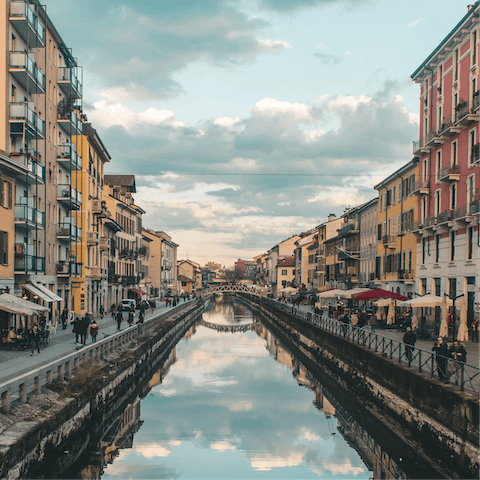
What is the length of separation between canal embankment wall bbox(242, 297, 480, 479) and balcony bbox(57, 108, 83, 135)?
81.2ft

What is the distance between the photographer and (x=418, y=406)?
18.3 metres

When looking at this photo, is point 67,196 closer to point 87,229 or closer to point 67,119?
point 67,119

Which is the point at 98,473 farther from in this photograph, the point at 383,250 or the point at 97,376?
the point at 383,250

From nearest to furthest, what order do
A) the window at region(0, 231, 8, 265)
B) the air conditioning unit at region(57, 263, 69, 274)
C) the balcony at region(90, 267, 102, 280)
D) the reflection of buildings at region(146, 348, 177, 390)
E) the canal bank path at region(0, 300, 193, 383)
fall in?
the canal bank path at region(0, 300, 193, 383)
the window at region(0, 231, 8, 265)
the reflection of buildings at region(146, 348, 177, 390)
the air conditioning unit at region(57, 263, 69, 274)
the balcony at region(90, 267, 102, 280)

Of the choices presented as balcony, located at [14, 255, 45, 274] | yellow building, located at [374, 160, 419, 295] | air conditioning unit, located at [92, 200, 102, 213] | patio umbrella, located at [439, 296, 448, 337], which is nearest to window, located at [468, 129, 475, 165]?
yellow building, located at [374, 160, 419, 295]

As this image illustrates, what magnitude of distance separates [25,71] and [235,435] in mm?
21896

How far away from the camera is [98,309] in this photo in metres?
55.5

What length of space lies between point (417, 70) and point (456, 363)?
2937 cm

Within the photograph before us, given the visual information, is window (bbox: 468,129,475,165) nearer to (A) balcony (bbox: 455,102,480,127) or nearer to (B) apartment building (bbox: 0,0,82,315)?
(A) balcony (bbox: 455,102,480,127)

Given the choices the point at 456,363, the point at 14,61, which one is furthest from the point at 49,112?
the point at 456,363

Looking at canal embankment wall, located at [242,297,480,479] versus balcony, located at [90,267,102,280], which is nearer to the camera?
canal embankment wall, located at [242,297,480,479]

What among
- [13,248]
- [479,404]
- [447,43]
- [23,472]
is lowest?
[23,472]

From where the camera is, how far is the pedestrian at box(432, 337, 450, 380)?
17267 mm

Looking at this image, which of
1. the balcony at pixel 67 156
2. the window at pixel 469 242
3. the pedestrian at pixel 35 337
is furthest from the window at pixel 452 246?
the balcony at pixel 67 156
